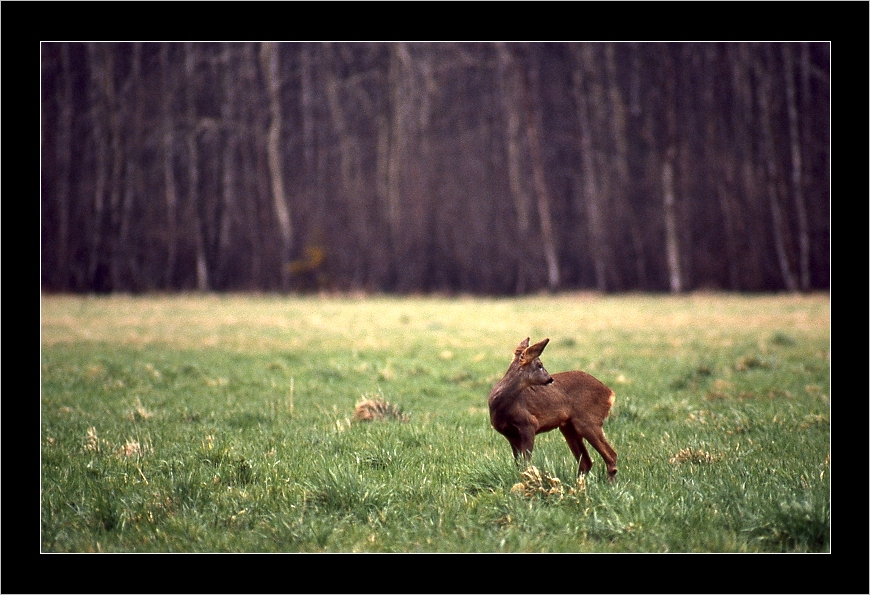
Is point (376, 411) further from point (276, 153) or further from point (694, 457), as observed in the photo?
point (276, 153)

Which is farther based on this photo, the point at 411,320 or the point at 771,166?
the point at 771,166

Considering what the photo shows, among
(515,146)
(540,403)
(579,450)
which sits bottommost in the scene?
(579,450)

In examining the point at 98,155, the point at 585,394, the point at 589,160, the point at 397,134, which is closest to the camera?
the point at 585,394

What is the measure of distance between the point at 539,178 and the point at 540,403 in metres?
27.9

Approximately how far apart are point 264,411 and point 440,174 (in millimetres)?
25233

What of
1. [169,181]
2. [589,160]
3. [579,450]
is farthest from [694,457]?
[169,181]

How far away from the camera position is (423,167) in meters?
32.8

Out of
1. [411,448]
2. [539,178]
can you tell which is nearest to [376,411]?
[411,448]

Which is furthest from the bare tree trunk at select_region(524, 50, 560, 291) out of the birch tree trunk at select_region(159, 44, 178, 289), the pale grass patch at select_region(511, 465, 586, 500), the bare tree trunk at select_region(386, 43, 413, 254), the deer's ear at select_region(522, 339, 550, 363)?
the deer's ear at select_region(522, 339, 550, 363)

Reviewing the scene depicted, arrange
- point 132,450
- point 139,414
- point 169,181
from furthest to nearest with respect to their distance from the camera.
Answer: point 169,181, point 139,414, point 132,450

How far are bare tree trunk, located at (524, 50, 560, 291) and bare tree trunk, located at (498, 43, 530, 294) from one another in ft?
1.50

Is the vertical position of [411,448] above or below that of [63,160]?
below

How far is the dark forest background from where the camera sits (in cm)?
2928

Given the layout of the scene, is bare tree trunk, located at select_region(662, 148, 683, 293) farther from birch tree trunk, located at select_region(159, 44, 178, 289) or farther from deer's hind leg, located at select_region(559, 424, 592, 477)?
deer's hind leg, located at select_region(559, 424, 592, 477)
